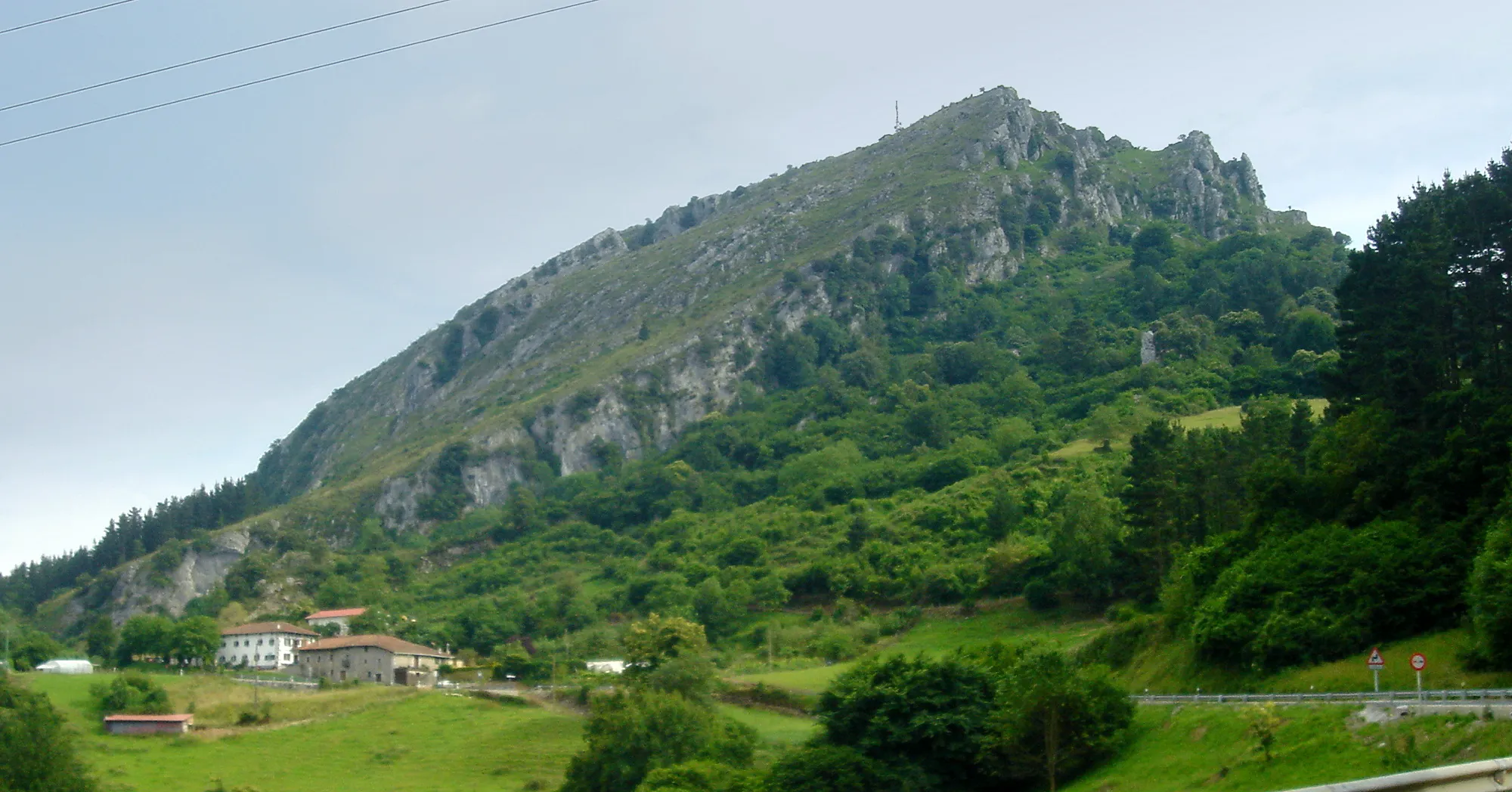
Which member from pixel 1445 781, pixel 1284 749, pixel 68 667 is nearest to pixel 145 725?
pixel 68 667

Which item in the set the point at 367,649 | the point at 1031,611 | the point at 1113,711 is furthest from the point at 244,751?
the point at 1113,711

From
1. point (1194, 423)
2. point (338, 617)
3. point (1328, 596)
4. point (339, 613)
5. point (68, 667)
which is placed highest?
point (1194, 423)

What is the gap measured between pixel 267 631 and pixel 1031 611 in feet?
220

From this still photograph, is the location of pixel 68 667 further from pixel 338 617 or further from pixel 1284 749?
pixel 1284 749

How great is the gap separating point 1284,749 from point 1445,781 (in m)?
20.7

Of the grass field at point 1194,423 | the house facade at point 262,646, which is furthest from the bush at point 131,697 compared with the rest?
the grass field at point 1194,423

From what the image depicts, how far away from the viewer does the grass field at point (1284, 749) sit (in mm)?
27234

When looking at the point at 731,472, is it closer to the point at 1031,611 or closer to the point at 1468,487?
the point at 1031,611

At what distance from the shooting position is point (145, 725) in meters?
76.1

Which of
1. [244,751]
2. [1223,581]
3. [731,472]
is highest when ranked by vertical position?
[731,472]

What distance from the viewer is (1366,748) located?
2975 cm

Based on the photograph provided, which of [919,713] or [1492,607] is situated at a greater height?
[1492,607]

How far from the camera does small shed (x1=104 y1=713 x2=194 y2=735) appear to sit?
249ft

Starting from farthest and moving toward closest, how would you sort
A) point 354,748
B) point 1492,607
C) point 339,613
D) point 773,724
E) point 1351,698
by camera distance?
point 339,613
point 354,748
point 773,724
point 1351,698
point 1492,607
